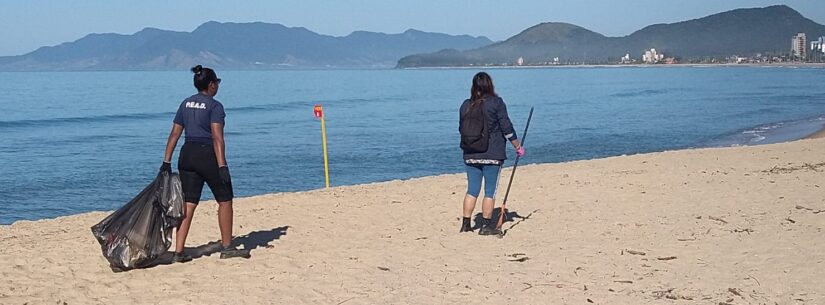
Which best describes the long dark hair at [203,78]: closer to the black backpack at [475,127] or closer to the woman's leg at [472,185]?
the black backpack at [475,127]

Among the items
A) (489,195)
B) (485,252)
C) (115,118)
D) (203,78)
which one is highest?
(203,78)

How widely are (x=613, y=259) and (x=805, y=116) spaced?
104ft

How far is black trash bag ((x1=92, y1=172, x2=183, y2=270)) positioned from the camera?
6727 millimetres

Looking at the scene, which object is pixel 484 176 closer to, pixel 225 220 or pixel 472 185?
pixel 472 185

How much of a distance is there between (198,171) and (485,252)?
242 cm

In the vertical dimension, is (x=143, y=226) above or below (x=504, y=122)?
below

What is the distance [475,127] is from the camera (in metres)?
7.75

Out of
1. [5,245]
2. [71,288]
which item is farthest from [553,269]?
[5,245]

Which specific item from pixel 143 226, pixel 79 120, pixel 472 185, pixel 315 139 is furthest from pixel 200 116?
pixel 79 120

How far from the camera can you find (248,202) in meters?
11.5

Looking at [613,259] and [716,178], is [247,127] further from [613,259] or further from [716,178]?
[613,259]

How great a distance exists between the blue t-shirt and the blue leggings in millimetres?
2364

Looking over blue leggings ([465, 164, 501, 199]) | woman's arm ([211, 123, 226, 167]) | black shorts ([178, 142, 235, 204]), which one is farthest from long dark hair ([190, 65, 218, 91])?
blue leggings ([465, 164, 501, 199])

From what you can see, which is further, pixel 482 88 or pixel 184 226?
pixel 482 88
